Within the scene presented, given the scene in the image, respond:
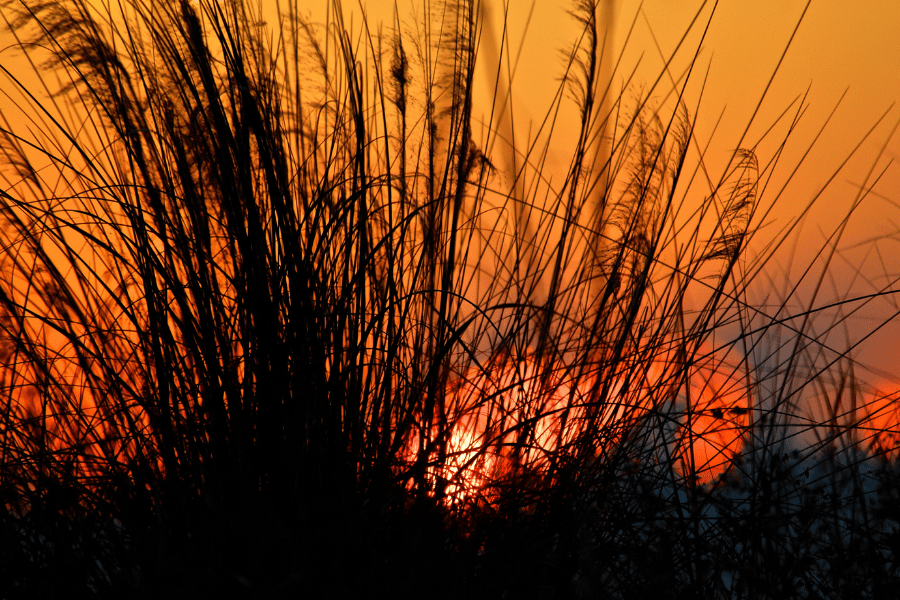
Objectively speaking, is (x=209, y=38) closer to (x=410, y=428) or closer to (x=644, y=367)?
(x=410, y=428)

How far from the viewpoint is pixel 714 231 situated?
1412 millimetres

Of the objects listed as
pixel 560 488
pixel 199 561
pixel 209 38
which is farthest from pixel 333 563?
pixel 209 38

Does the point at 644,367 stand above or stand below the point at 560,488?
above

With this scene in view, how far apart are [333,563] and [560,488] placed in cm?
42

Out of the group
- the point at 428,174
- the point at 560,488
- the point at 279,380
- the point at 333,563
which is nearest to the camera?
the point at 333,563

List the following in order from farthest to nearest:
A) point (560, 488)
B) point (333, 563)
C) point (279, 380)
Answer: point (560, 488)
point (279, 380)
point (333, 563)

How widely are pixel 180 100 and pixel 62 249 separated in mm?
347

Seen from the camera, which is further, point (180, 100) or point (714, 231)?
point (714, 231)

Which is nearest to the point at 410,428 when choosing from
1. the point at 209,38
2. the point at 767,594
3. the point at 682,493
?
the point at 682,493

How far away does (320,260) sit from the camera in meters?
1.14

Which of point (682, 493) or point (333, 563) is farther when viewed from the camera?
point (682, 493)

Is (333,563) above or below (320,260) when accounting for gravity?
below

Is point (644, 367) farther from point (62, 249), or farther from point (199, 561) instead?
point (62, 249)

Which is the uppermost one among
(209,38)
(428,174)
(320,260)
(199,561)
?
(209,38)
